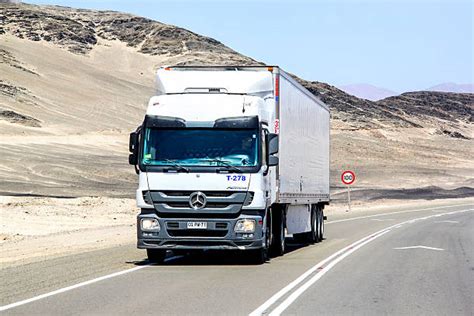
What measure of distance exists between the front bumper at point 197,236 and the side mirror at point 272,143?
1.36m

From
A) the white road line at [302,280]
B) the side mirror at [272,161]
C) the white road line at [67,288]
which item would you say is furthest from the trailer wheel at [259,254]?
the white road line at [67,288]

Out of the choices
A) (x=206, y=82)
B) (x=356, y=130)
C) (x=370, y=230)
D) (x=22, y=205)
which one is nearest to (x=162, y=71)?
(x=206, y=82)

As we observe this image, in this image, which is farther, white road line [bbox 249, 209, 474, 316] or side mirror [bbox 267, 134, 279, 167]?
side mirror [bbox 267, 134, 279, 167]

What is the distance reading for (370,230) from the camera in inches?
1373

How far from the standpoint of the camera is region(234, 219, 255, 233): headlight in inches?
733

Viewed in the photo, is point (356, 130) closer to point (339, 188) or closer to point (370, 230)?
point (339, 188)

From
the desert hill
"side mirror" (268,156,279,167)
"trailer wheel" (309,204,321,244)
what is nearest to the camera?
"side mirror" (268,156,279,167)

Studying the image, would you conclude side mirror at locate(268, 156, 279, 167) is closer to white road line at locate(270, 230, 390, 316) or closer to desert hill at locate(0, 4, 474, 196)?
white road line at locate(270, 230, 390, 316)

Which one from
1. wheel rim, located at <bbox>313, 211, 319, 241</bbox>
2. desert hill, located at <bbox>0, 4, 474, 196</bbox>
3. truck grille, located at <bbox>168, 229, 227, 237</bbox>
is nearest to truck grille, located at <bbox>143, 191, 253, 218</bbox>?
truck grille, located at <bbox>168, 229, 227, 237</bbox>

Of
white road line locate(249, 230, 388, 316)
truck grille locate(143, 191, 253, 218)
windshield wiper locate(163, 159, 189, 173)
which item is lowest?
white road line locate(249, 230, 388, 316)

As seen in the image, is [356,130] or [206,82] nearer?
[206,82]

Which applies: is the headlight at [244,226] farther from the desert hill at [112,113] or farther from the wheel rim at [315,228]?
the desert hill at [112,113]

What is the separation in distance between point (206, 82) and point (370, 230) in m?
16.5

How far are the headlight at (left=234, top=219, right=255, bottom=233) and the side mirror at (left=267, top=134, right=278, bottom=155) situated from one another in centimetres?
143
